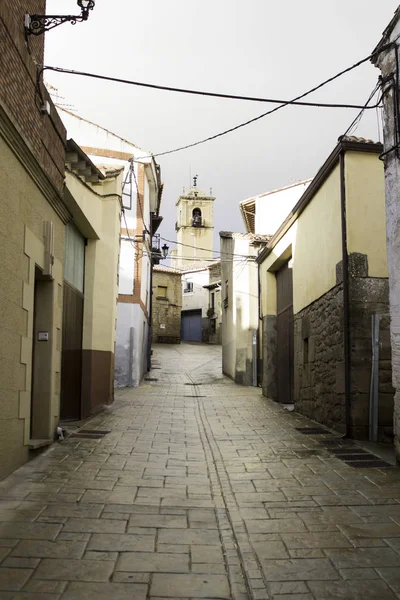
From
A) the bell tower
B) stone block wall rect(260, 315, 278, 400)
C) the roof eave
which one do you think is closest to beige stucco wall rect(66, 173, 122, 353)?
the roof eave

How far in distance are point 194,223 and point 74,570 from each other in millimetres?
53663

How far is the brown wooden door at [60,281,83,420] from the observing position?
9.84 m

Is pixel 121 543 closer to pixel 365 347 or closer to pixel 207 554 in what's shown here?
pixel 207 554

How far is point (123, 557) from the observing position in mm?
3732

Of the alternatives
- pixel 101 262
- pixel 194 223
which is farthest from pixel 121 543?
pixel 194 223

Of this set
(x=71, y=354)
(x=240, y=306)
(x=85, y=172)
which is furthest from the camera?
(x=240, y=306)

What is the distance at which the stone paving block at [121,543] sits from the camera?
388 cm

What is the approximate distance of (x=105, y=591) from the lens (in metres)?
3.21

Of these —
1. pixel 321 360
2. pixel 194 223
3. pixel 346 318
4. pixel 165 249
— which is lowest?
pixel 321 360

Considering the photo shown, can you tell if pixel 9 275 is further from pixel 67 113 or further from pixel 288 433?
pixel 67 113

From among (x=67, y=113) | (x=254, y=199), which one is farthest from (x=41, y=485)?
(x=254, y=199)

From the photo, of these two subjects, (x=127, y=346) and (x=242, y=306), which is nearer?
(x=127, y=346)

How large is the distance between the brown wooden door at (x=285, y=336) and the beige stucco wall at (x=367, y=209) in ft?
15.6

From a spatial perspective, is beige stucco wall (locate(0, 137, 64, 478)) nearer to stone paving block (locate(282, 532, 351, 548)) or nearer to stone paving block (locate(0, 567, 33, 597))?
stone paving block (locate(0, 567, 33, 597))
